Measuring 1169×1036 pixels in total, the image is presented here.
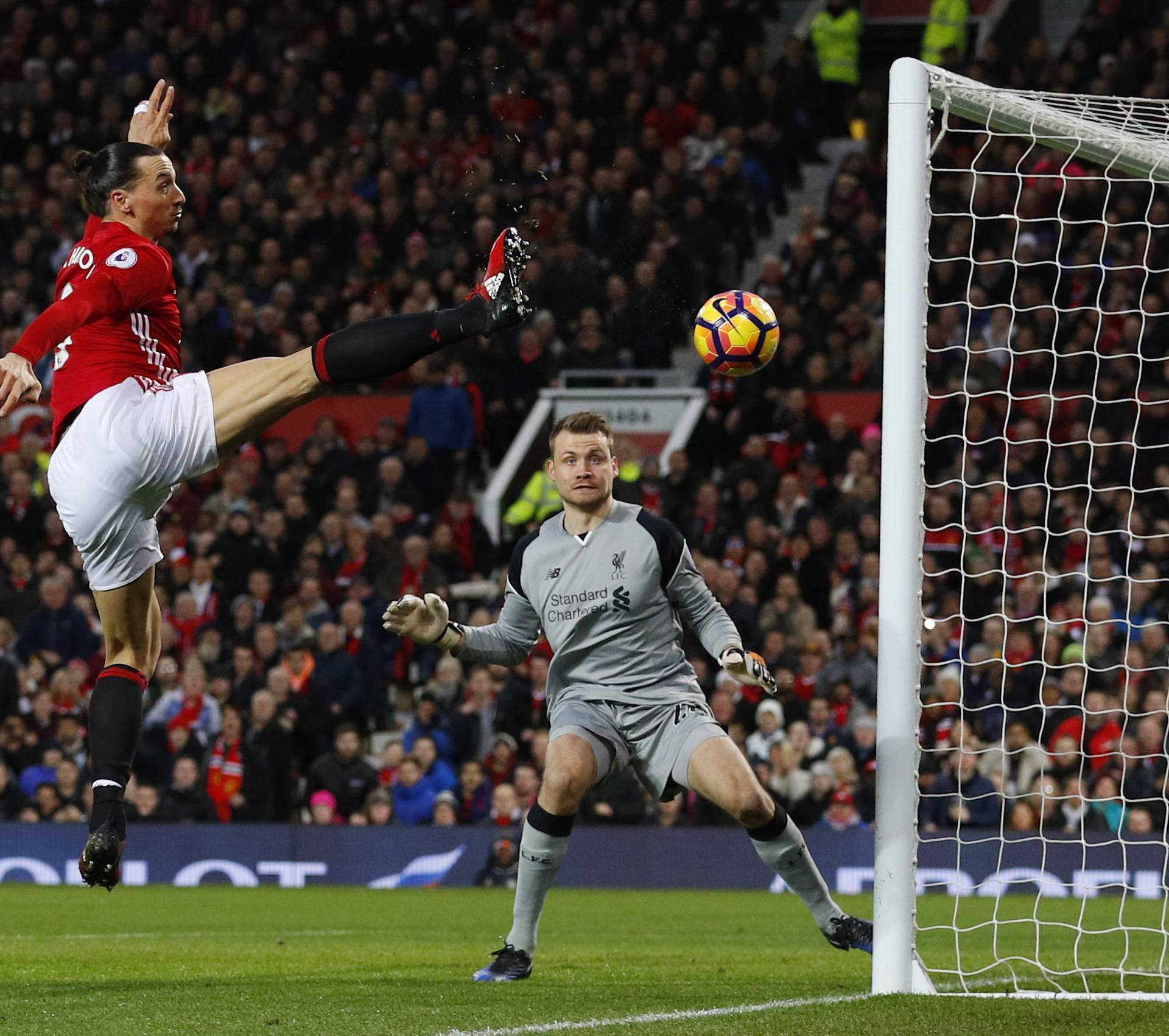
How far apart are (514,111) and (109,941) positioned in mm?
12033

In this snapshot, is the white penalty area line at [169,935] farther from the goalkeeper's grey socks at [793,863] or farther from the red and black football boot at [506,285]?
the red and black football boot at [506,285]

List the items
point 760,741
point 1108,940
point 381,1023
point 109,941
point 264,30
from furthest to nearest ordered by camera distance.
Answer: point 264,30 → point 760,741 → point 1108,940 → point 109,941 → point 381,1023

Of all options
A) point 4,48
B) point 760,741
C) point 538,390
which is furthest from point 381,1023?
point 4,48

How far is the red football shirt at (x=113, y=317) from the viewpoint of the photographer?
598 centimetres

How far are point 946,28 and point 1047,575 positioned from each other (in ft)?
29.5

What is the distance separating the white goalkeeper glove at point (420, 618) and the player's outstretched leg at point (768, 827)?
39.7 inches

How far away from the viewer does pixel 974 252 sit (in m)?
16.2

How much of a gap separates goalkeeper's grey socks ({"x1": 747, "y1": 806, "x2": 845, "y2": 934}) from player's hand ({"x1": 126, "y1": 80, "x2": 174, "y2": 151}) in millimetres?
3325

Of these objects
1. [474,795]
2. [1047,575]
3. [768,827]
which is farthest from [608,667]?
[474,795]

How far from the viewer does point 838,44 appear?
19281 millimetres

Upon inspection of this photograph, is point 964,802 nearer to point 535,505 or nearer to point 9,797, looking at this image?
point 535,505

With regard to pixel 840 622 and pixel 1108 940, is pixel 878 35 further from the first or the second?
pixel 1108 940

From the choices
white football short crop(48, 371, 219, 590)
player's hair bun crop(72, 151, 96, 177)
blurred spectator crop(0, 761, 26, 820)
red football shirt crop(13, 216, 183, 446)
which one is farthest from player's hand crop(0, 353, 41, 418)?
blurred spectator crop(0, 761, 26, 820)

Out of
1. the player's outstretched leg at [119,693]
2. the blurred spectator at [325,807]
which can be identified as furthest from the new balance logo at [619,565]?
the blurred spectator at [325,807]
